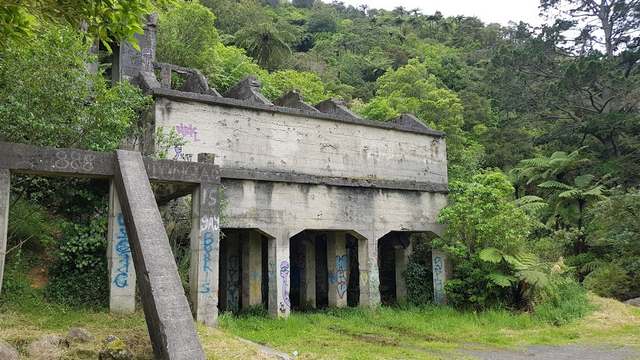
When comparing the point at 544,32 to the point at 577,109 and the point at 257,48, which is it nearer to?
the point at 577,109

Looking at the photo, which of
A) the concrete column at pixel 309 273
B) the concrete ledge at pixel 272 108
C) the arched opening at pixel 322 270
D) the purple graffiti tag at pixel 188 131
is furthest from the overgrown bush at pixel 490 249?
the purple graffiti tag at pixel 188 131

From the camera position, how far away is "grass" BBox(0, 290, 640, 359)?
7.69 meters

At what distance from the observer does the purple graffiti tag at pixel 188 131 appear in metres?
12.8

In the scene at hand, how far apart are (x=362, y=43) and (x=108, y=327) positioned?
162 ft

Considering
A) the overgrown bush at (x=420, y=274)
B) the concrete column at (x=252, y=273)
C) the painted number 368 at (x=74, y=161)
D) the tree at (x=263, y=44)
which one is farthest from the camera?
the tree at (x=263, y=44)

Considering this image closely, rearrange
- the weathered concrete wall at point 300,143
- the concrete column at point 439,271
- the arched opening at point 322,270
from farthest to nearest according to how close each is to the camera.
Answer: the concrete column at point 439,271 < the arched opening at point 322,270 < the weathered concrete wall at point 300,143

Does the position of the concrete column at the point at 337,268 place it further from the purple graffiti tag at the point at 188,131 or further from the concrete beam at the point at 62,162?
the concrete beam at the point at 62,162

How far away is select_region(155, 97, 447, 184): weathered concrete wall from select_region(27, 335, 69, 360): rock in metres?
6.33

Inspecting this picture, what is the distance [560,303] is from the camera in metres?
15.3

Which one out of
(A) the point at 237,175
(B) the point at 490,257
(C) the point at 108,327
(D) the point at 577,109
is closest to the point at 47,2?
(C) the point at 108,327

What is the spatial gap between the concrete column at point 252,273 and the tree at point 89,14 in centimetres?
894

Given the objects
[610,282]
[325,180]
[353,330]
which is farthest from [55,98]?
[610,282]

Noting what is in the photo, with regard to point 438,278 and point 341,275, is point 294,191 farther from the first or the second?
point 438,278

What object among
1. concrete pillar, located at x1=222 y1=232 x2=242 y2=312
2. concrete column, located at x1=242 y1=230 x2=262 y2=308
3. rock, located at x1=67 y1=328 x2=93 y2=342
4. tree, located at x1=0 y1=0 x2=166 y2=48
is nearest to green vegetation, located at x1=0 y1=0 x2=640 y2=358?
tree, located at x1=0 y1=0 x2=166 y2=48
